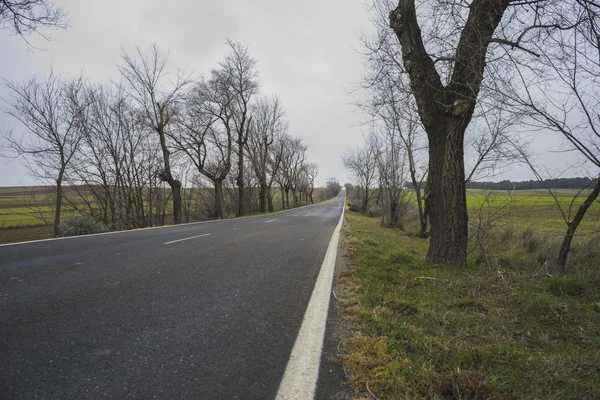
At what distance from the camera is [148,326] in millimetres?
2342

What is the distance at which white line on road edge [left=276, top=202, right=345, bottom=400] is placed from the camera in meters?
1.55

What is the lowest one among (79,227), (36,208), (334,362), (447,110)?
(334,362)

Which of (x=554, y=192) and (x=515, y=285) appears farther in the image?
(x=554, y=192)

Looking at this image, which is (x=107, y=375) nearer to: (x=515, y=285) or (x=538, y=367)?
(x=538, y=367)

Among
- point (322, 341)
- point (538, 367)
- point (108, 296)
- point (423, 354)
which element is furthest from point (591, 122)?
point (108, 296)

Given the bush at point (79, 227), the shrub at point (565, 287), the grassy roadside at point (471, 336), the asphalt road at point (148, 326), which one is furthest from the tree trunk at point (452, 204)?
the bush at point (79, 227)

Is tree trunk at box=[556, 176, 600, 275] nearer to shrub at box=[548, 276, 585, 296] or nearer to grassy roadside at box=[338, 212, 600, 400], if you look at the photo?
grassy roadside at box=[338, 212, 600, 400]

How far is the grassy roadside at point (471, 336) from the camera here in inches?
62.7

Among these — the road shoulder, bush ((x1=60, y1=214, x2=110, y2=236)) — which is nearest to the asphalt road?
the road shoulder

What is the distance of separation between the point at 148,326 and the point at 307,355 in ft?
4.56

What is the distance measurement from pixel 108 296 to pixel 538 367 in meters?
3.85

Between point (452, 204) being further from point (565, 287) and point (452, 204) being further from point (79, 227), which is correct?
point (79, 227)

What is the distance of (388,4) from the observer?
597cm

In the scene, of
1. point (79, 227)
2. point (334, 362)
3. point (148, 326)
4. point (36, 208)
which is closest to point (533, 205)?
point (334, 362)
